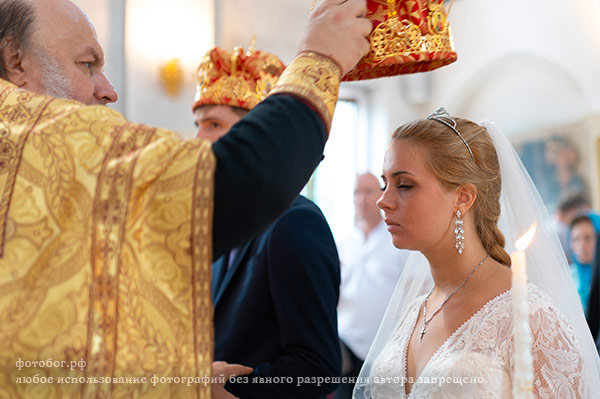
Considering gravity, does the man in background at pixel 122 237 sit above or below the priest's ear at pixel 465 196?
below

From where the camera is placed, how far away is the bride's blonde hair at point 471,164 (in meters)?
2.66

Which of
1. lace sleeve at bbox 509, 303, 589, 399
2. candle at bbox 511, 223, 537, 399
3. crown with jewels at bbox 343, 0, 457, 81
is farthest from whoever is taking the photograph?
lace sleeve at bbox 509, 303, 589, 399

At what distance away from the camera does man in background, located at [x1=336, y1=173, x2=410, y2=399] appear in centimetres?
496

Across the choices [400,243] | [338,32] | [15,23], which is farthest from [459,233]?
[15,23]

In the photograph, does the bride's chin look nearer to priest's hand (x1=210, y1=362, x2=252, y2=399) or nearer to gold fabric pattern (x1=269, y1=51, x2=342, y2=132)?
priest's hand (x1=210, y1=362, x2=252, y2=399)

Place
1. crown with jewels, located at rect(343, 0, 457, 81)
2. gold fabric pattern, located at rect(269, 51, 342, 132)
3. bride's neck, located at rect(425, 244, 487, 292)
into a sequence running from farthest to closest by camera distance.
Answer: bride's neck, located at rect(425, 244, 487, 292) < crown with jewels, located at rect(343, 0, 457, 81) < gold fabric pattern, located at rect(269, 51, 342, 132)

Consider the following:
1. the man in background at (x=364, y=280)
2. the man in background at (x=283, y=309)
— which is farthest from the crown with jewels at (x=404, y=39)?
the man in background at (x=364, y=280)

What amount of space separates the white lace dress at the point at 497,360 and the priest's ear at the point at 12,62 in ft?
5.27

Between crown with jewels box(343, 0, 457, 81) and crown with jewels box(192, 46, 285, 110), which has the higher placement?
crown with jewels box(192, 46, 285, 110)

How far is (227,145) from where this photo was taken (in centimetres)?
138

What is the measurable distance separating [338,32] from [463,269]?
133 cm

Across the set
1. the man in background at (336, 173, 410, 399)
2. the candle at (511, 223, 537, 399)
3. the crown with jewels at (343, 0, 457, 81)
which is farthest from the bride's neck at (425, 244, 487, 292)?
the man in background at (336, 173, 410, 399)

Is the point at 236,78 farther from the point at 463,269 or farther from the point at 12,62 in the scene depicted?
the point at 12,62

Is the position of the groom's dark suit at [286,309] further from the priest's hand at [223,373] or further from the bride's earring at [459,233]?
Answer: the bride's earring at [459,233]
